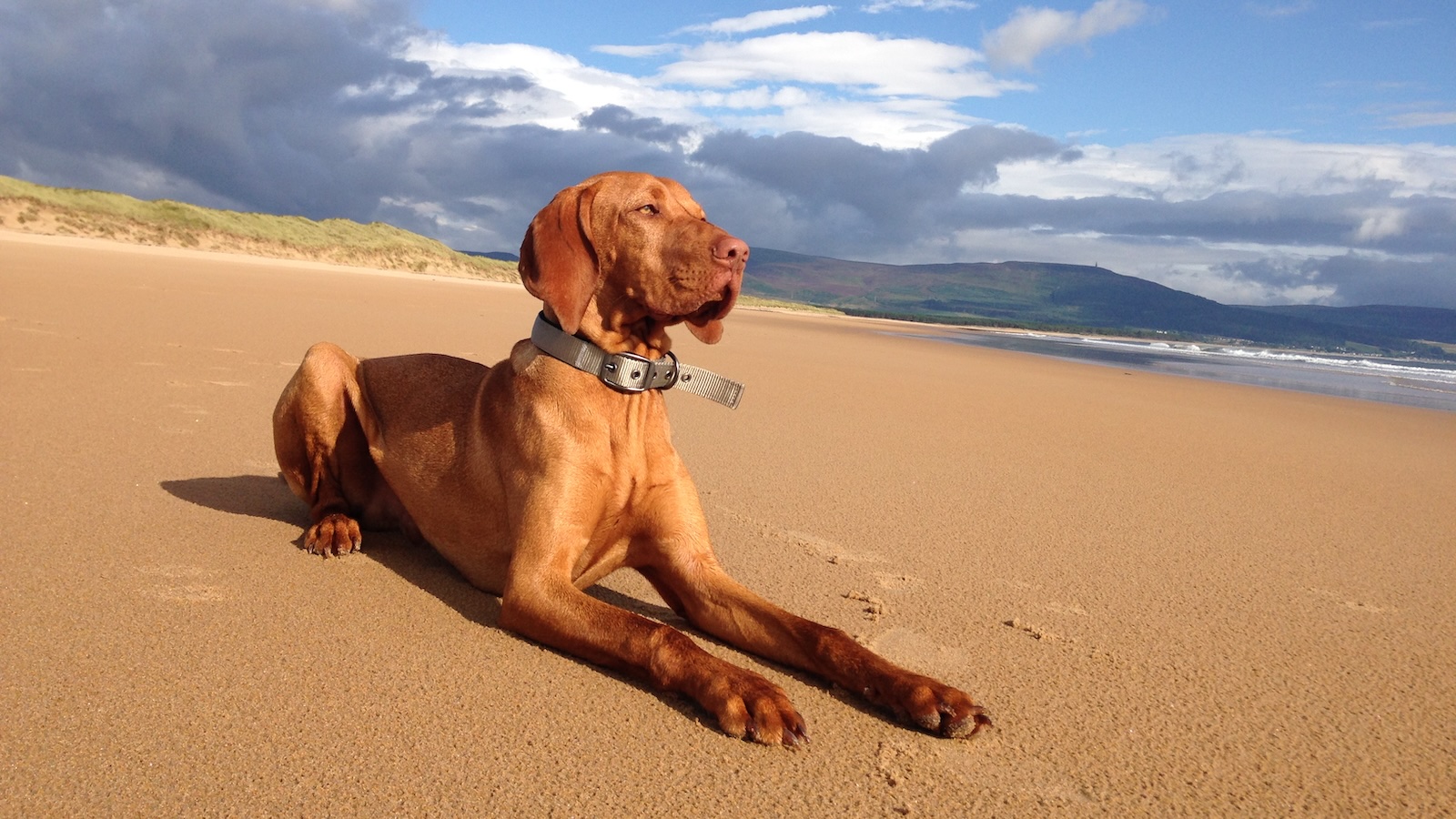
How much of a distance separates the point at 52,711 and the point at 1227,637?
11.0 feet

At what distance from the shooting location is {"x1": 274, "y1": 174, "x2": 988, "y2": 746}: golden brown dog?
255 cm

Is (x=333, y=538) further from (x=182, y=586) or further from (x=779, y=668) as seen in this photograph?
(x=779, y=668)

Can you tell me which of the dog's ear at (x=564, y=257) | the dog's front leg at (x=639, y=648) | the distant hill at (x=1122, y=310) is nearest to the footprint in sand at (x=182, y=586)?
the dog's front leg at (x=639, y=648)

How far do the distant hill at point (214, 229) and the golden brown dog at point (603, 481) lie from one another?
146ft

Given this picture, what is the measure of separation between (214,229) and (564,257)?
5045 cm

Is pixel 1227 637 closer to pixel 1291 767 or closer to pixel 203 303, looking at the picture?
pixel 1291 767

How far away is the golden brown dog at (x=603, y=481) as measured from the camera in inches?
100

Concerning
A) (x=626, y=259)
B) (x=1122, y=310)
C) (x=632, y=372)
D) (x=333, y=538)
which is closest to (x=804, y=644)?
(x=632, y=372)

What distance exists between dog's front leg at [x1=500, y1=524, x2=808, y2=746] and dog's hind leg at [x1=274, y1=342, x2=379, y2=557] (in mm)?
1373

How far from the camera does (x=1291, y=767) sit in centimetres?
224

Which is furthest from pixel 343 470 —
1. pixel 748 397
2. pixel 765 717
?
pixel 748 397

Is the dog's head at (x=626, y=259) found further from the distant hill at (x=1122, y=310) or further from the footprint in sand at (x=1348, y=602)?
the distant hill at (x=1122, y=310)

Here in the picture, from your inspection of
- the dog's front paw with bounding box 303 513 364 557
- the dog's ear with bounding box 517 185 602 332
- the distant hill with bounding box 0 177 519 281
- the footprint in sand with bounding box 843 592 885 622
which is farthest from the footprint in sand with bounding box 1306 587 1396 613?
the distant hill with bounding box 0 177 519 281

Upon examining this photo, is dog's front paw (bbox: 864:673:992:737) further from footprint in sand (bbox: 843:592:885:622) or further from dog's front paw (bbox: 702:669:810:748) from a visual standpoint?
footprint in sand (bbox: 843:592:885:622)
